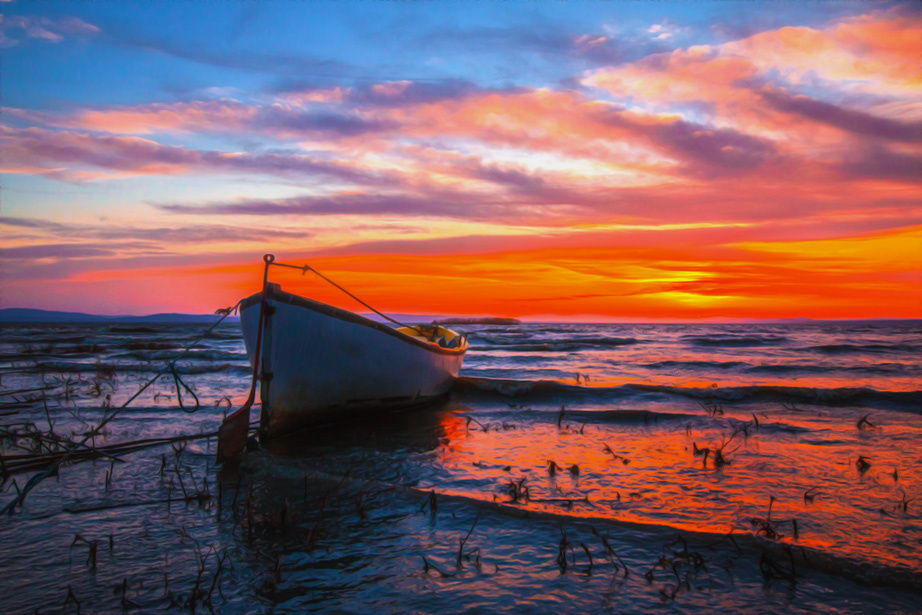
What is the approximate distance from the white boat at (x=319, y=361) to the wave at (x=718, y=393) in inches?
161

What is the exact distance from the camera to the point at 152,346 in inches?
1048

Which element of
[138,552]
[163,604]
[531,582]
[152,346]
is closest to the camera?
[163,604]

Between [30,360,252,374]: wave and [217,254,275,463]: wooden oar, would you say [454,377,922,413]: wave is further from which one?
[30,360,252,374]: wave

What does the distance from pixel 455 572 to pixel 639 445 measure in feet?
16.0

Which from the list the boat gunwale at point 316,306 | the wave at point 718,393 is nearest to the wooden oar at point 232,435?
the boat gunwale at point 316,306

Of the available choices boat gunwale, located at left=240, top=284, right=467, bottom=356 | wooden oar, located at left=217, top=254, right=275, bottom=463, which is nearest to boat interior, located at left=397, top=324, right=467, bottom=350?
boat gunwale, located at left=240, top=284, right=467, bottom=356

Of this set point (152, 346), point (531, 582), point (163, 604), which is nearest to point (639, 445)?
point (531, 582)

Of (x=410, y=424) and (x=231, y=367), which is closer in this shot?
(x=410, y=424)

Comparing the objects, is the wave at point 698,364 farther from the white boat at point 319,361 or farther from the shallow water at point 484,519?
the white boat at point 319,361

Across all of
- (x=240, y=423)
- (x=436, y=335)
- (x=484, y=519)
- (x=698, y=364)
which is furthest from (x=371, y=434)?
(x=698, y=364)

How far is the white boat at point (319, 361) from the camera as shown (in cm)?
720

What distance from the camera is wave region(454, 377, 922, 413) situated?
1167cm

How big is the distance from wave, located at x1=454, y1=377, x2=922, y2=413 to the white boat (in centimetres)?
409

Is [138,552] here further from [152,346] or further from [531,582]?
[152,346]
